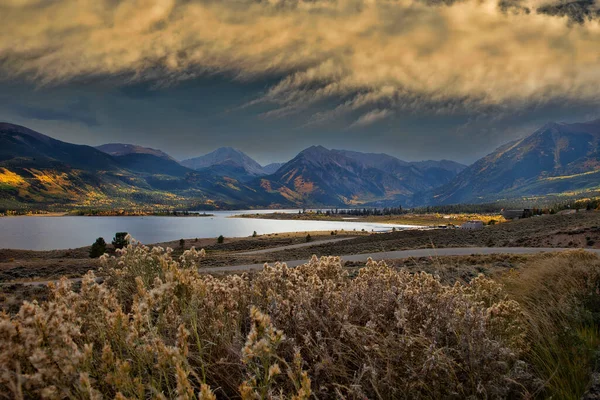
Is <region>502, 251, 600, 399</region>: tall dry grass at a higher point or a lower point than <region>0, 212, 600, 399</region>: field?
lower

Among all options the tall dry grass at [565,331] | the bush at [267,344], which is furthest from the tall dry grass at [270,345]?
the tall dry grass at [565,331]

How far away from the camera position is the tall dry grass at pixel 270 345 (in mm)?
2188

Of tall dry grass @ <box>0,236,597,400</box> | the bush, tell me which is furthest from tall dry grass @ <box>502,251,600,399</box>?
the bush

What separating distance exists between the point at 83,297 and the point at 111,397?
1.90m

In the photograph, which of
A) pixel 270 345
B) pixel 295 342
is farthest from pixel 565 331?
pixel 270 345

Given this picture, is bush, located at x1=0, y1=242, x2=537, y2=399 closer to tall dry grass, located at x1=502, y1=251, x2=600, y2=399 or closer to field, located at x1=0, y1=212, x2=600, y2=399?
field, located at x1=0, y1=212, x2=600, y2=399

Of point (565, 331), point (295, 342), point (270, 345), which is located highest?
point (270, 345)

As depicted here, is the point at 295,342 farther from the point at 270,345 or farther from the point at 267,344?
the point at 267,344

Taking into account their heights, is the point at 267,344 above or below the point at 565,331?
above

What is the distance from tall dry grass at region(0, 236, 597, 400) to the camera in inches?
86.1

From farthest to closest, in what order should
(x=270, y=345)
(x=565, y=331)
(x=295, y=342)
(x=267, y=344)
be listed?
(x=565, y=331) → (x=295, y=342) → (x=270, y=345) → (x=267, y=344)

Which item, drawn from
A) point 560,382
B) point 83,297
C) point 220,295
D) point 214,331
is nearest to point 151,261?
point 83,297

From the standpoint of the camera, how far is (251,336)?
2176mm

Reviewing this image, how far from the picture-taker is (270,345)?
7.37 ft
